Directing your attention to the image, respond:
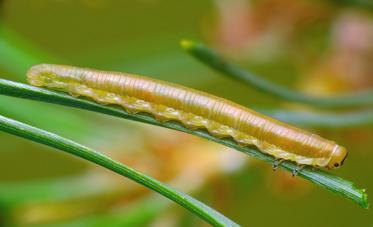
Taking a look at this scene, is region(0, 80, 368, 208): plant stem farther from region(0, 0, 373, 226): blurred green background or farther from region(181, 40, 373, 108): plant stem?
region(0, 0, 373, 226): blurred green background

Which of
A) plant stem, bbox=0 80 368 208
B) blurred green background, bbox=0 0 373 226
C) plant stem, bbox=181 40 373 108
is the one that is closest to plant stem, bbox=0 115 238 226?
plant stem, bbox=0 80 368 208

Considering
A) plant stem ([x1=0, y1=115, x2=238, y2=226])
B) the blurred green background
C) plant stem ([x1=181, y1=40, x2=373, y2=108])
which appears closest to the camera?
plant stem ([x1=0, y1=115, x2=238, y2=226])

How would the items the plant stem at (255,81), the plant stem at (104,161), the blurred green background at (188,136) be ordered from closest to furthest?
1. the plant stem at (104,161)
2. the plant stem at (255,81)
3. the blurred green background at (188,136)

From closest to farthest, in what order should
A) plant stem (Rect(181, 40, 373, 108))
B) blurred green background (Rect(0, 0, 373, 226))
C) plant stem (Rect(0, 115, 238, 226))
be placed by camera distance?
1. plant stem (Rect(0, 115, 238, 226))
2. plant stem (Rect(181, 40, 373, 108))
3. blurred green background (Rect(0, 0, 373, 226))

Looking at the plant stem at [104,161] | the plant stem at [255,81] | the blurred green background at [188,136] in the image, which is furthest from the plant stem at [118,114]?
the blurred green background at [188,136]

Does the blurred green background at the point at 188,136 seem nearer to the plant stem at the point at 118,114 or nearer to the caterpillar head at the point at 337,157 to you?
the caterpillar head at the point at 337,157

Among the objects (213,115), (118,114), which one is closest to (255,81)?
(213,115)

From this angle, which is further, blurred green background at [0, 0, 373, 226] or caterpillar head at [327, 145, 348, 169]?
blurred green background at [0, 0, 373, 226]
